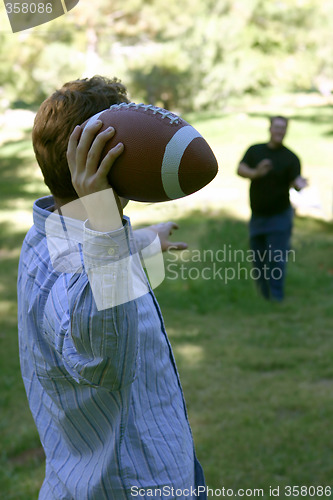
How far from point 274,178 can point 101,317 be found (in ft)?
16.0

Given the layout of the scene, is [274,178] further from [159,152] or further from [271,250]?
[159,152]

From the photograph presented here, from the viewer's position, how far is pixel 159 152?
1263mm

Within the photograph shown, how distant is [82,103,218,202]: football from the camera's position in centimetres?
122

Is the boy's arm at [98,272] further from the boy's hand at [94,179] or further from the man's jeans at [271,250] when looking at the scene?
the man's jeans at [271,250]

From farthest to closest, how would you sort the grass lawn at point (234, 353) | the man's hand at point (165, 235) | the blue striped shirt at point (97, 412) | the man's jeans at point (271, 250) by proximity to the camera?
the man's jeans at point (271, 250) < the grass lawn at point (234, 353) < the man's hand at point (165, 235) < the blue striped shirt at point (97, 412)

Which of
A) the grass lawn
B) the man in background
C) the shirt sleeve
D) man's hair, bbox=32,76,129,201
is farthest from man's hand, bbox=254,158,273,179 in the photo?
the shirt sleeve

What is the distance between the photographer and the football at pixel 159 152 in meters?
1.22

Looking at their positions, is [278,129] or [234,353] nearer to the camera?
[234,353]

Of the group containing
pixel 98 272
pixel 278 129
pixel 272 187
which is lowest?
pixel 272 187

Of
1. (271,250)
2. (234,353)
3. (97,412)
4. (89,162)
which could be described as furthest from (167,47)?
(89,162)

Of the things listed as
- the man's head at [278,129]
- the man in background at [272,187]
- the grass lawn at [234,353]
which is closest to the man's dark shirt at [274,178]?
the man in background at [272,187]

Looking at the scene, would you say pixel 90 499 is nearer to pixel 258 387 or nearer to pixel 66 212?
pixel 66 212

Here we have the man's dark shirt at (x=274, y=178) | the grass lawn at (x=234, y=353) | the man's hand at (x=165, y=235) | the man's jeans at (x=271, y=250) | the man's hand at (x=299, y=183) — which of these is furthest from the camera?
the man's jeans at (x=271, y=250)

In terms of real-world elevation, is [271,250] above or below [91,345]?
below
